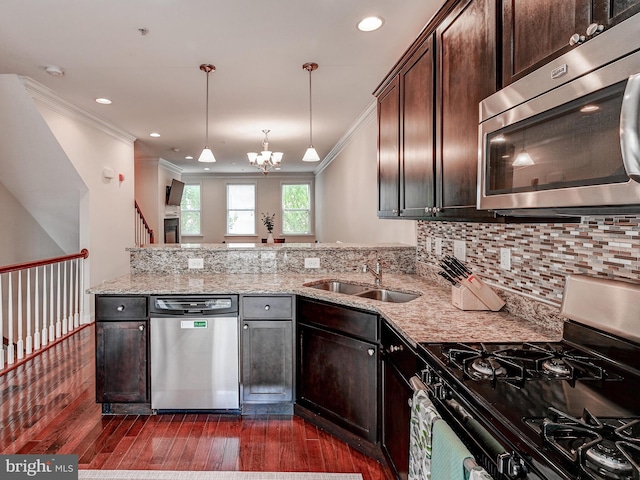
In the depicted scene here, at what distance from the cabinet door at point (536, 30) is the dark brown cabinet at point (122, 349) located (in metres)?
2.42

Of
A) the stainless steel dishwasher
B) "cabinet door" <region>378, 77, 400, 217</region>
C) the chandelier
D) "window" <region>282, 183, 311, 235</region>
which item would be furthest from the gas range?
"window" <region>282, 183, 311, 235</region>

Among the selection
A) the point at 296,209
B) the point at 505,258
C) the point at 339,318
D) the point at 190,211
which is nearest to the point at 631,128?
the point at 505,258

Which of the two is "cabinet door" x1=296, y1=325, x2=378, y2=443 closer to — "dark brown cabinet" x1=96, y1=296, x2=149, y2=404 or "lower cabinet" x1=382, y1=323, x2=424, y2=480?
"lower cabinet" x1=382, y1=323, x2=424, y2=480

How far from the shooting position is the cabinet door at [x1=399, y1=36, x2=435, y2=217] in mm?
2006

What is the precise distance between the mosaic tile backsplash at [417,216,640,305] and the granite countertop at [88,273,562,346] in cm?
19

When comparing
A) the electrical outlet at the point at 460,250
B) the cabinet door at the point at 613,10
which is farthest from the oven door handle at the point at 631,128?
the electrical outlet at the point at 460,250

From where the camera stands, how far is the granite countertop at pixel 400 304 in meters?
1.54

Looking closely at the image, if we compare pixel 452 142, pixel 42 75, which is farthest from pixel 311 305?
pixel 42 75

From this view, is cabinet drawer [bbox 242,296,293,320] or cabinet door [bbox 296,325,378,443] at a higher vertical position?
cabinet drawer [bbox 242,296,293,320]

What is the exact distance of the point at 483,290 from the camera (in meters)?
1.91

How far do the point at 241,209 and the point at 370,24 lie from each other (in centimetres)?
847

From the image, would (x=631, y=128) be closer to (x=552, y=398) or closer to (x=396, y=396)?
(x=552, y=398)

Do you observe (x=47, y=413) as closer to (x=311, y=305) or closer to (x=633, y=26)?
(x=311, y=305)

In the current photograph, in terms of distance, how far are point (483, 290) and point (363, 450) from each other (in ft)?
3.72
